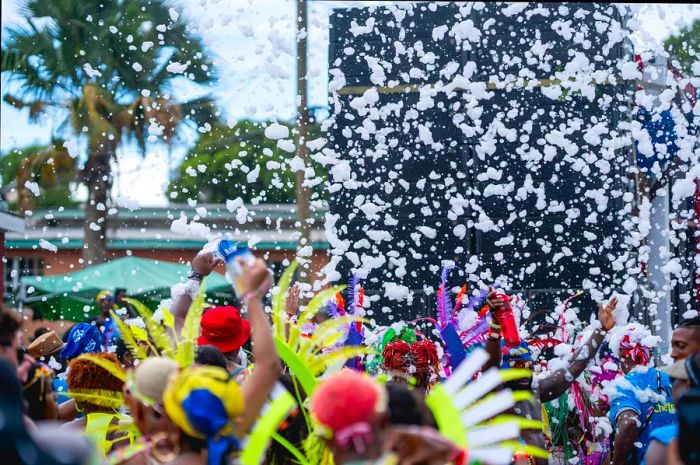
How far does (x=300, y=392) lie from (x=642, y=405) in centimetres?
230

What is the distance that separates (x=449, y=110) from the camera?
8.12 meters

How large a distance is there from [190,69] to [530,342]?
9.72 m

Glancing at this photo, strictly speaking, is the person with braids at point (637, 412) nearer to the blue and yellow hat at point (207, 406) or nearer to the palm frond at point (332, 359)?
the palm frond at point (332, 359)

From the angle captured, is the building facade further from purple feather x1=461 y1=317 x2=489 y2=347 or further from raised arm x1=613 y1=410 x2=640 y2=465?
raised arm x1=613 y1=410 x2=640 y2=465

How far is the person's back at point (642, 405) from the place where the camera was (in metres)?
5.26

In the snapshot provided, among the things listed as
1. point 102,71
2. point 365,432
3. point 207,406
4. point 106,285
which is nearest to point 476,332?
point 207,406

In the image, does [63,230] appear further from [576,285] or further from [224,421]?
[224,421]

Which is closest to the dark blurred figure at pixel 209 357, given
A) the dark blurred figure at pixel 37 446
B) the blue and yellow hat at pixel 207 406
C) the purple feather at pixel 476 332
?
the blue and yellow hat at pixel 207 406

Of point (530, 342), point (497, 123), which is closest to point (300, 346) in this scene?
point (530, 342)

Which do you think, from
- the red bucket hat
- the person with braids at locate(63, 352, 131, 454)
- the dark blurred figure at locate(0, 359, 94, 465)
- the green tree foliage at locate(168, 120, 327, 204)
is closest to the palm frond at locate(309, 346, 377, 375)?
the person with braids at locate(63, 352, 131, 454)

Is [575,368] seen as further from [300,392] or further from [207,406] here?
[207,406]

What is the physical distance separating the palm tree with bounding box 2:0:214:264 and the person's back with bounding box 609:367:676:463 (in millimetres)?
11036

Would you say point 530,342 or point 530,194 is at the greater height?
point 530,194

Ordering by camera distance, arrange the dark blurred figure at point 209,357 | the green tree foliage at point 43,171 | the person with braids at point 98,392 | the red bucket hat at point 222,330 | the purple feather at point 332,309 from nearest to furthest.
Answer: the dark blurred figure at point 209,357, the person with braids at point 98,392, the red bucket hat at point 222,330, the purple feather at point 332,309, the green tree foliage at point 43,171
